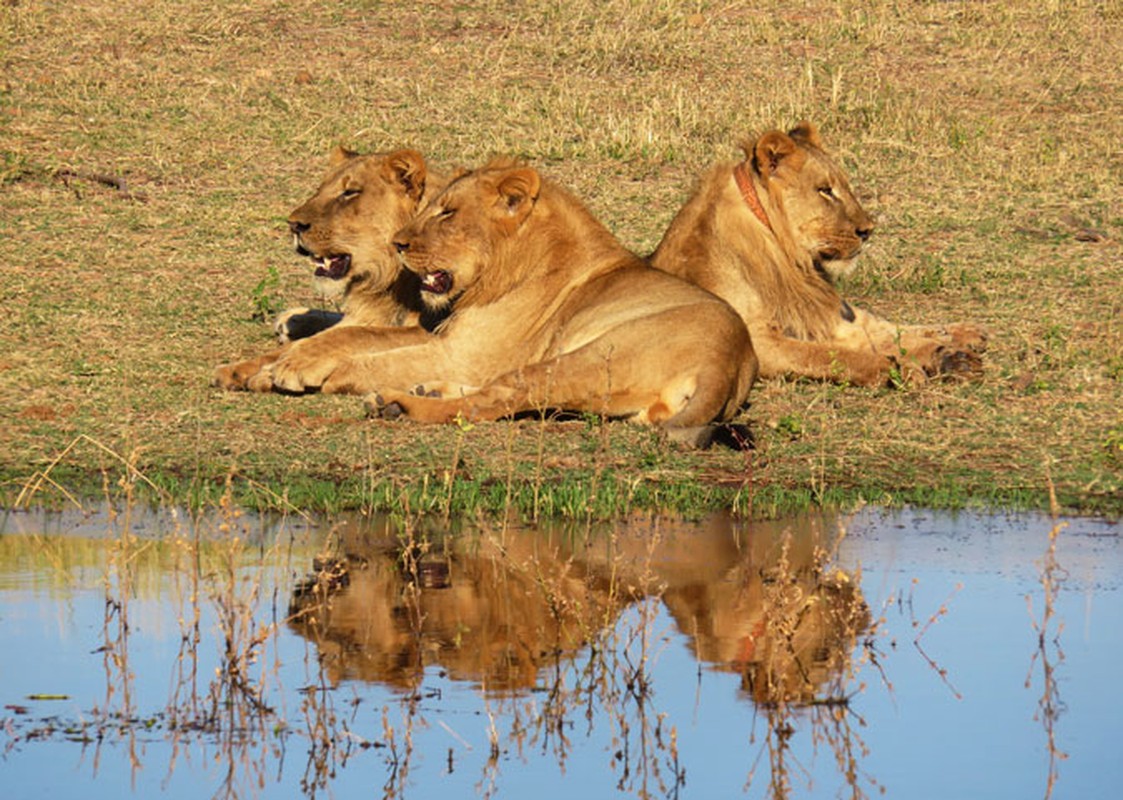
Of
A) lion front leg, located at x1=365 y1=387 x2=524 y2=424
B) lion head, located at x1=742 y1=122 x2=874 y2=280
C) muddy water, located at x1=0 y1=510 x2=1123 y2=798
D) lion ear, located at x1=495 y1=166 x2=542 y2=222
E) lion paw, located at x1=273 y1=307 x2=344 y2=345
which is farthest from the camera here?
lion paw, located at x1=273 y1=307 x2=344 y2=345

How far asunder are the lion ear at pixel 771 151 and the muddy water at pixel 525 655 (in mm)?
2718

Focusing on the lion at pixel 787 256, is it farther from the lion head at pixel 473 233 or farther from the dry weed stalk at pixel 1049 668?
the dry weed stalk at pixel 1049 668

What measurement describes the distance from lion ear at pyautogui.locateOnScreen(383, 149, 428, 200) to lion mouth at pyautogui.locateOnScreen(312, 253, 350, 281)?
0.38m

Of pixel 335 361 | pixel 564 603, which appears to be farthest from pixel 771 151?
pixel 564 603

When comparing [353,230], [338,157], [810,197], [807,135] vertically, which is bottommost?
[353,230]

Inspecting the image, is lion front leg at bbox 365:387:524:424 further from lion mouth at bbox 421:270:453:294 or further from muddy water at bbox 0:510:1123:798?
muddy water at bbox 0:510:1123:798

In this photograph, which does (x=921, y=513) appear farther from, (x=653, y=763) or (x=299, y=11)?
(x=299, y=11)

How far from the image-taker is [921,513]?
22.5 feet

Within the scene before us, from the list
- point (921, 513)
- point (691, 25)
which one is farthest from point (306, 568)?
point (691, 25)

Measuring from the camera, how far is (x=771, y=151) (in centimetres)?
886

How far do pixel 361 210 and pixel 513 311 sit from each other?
781 mm

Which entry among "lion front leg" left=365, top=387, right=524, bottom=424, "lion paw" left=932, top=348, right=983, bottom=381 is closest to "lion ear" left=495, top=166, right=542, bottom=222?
"lion front leg" left=365, top=387, right=524, bottom=424

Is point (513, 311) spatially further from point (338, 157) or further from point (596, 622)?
point (596, 622)

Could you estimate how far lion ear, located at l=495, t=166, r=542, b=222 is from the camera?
8.34 meters
